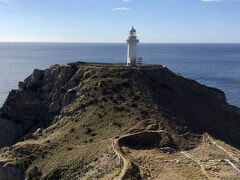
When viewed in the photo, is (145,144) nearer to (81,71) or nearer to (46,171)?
(46,171)

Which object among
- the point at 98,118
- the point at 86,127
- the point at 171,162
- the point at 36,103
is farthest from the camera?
the point at 36,103

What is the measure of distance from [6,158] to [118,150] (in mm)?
15893

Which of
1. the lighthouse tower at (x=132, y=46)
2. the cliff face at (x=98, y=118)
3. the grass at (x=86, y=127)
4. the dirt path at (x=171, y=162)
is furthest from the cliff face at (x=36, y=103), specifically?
the dirt path at (x=171, y=162)

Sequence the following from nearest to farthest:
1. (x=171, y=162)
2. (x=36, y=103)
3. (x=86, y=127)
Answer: (x=171, y=162), (x=86, y=127), (x=36, y=103)

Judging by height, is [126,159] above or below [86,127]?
above

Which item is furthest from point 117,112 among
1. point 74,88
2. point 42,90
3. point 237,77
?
point 237,77

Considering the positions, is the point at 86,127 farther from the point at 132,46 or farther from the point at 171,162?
the point at 132,46

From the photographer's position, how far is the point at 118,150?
51750 mm

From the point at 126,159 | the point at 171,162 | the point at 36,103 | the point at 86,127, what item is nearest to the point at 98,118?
the point at 86,127

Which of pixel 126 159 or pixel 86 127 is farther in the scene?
pixel 86 127

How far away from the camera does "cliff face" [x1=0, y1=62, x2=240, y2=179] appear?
55812 mm

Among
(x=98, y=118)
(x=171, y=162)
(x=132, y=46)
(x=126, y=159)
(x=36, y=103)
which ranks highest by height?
(x=132, y=46)

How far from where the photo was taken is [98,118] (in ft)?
210

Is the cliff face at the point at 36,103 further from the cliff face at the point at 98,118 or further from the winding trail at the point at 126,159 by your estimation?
the winding trail at the point at 126,159
